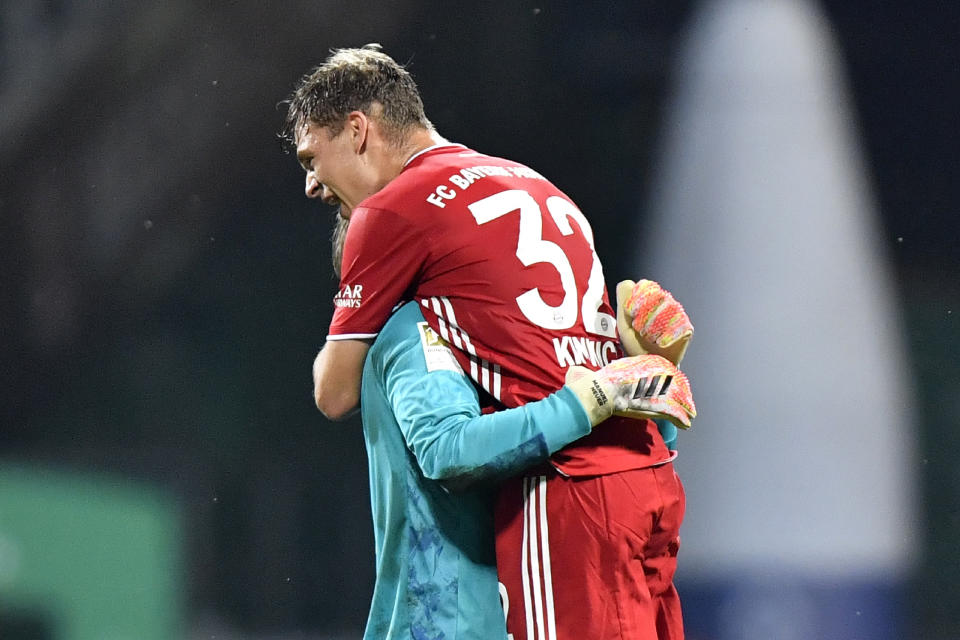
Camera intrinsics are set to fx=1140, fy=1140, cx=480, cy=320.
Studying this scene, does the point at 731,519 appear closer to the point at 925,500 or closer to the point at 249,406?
the point at 925,500

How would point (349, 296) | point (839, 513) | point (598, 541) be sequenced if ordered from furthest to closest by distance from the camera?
1. point (839, 513)
2. point (349, 296)
3. point (598, 541)

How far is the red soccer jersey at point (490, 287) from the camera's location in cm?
153

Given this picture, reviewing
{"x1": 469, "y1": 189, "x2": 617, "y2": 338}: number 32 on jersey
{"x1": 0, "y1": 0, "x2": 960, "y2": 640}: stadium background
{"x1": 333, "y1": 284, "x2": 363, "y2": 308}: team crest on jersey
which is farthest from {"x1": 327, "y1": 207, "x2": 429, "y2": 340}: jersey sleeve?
{"x1": 0, "y1": 0, "x2": 960, "y2": 640}: stadium background

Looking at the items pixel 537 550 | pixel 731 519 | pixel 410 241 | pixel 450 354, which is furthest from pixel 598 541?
pixel 731 519

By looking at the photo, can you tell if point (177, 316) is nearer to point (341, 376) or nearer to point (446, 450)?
point (341, 376)

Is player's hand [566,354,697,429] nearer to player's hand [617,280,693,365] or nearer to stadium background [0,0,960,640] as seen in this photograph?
player's hand [617,280,693,365]

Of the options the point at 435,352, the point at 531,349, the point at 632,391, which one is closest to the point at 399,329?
the point at 435,352

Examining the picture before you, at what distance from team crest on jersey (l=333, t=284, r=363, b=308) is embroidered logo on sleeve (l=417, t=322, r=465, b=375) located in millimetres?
93

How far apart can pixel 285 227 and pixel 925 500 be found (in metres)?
1.68

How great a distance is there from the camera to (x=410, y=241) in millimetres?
1562

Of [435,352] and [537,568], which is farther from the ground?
[435,352]

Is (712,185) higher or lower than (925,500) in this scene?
higher

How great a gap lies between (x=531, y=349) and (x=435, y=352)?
13 centimetres

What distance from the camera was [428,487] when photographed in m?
1.57
